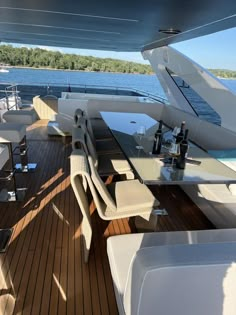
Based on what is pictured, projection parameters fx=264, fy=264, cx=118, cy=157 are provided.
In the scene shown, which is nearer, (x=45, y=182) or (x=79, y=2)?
(x=79, y=2)

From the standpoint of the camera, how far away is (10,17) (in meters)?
3.18

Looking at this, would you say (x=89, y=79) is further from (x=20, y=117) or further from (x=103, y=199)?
(x=103, y=199)

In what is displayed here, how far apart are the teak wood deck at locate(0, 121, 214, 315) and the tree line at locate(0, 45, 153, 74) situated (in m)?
5.91

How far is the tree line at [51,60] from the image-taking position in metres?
8.15

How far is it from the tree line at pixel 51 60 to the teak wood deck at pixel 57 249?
591 centimetres

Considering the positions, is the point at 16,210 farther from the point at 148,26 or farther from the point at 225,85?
the point at 225,85

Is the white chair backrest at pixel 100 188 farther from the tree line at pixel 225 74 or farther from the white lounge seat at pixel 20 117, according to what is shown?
the tree line at pixel 225 74

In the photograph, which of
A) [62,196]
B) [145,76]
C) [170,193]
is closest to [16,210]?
[62,196]

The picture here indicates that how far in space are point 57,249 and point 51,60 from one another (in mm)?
7591

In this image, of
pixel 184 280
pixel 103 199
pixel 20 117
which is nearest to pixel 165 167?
pixel 103 199

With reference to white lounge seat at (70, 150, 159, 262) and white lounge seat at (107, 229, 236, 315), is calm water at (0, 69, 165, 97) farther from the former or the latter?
white lounge seat at (107, 229, 236, 315)

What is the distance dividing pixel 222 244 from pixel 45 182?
2373 millimetres

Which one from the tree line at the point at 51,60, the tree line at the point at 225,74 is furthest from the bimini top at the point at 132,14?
the tree line at the point at 51,60

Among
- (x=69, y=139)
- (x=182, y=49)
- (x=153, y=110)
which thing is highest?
(x=182, y=49)
